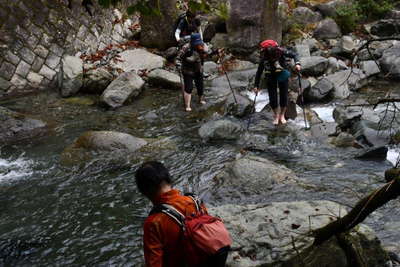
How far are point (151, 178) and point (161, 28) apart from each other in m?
11.8

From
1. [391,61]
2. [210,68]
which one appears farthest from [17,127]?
[391,61]

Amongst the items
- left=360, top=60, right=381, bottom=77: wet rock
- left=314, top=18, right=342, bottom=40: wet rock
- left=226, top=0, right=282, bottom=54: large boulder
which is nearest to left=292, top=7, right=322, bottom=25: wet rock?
left=314, top=18, right=342, bottom=40: wet rock

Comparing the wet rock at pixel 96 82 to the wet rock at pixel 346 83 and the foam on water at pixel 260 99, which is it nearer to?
the foam on water at pixel 260 99

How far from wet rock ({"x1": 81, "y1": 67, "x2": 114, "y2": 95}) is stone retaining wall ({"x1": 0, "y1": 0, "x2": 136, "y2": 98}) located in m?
1.20

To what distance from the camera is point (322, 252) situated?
11.1 feet

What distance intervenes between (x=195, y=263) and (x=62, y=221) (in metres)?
3.34

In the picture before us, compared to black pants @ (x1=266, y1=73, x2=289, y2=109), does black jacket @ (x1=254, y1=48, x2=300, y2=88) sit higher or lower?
higher

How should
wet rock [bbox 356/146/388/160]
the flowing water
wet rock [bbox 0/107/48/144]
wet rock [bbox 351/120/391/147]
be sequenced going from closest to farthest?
the flowing water
wet rock [bbox 356/146/388/160]
wet rock [bbox 351/120/391/147]
wet rock [bbox 0/107/48/144]

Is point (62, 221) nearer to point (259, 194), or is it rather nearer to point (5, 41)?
point (259, 194)

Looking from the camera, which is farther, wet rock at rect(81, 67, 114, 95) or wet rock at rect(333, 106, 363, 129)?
wet rock at rect(81, 67, 114, 95)

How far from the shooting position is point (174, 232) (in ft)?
8.48

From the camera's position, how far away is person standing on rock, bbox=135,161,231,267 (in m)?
2.56

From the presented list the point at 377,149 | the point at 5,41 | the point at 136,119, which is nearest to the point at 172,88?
the point at 136,119

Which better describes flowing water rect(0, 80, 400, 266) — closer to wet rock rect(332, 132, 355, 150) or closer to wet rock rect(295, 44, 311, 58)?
wet rock rect(332, 132, 355, 150)
